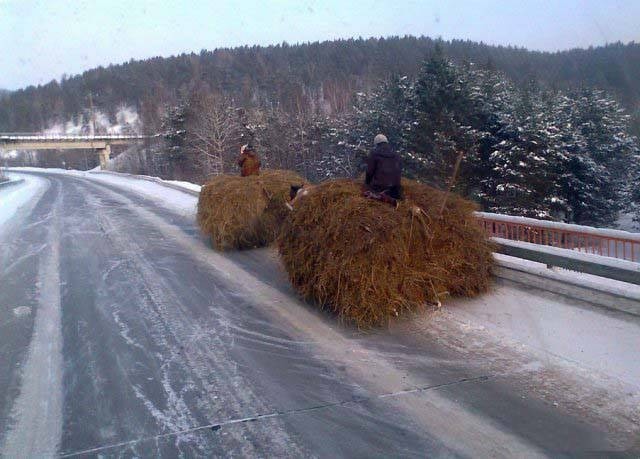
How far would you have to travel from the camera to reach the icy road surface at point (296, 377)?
170 inches

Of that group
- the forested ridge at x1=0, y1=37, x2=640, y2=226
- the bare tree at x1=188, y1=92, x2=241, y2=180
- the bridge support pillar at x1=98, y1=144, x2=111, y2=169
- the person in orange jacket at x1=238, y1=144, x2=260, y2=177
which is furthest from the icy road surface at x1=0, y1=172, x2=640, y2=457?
the bridge support pillar at x1=98, y1=144, x2=111, y2=169

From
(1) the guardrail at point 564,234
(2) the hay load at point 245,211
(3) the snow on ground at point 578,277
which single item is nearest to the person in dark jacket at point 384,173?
(1) the guardrail at point 564,234

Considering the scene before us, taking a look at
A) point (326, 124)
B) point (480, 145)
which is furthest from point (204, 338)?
point (326, 124)

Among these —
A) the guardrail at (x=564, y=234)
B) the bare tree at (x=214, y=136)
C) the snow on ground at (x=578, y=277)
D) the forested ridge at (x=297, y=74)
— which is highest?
the forested ridge at (x=297, y=74)

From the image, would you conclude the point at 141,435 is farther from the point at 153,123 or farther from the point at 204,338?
the point at 153,123

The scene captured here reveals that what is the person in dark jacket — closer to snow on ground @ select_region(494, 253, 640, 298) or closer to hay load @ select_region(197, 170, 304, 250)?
snow on ground @ select_region(494, 253, 640, 298)

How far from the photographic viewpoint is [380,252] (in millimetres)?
6688

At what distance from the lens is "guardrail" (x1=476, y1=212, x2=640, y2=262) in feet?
23.5

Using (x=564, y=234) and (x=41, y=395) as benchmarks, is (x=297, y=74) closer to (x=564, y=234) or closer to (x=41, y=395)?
(x=564, y=234)

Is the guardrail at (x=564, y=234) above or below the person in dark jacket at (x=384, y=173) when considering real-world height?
below

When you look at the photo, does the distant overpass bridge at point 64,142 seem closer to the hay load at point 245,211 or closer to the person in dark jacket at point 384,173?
the hay load at point 245,211

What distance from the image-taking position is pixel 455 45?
57.1 m

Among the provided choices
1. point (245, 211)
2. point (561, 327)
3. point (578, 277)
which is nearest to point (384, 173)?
point (578, 277)

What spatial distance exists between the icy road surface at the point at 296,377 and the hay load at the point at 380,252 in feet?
0.90
